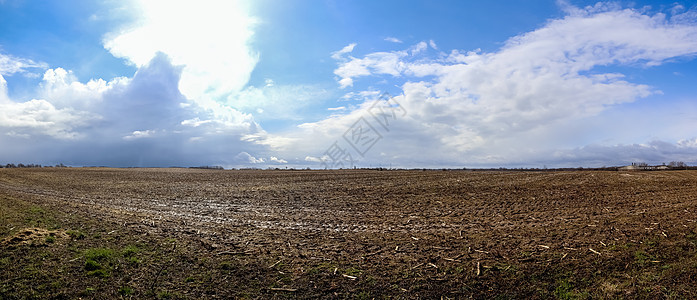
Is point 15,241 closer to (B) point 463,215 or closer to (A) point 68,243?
(A) point 68,243

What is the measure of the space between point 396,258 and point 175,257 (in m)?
6.58

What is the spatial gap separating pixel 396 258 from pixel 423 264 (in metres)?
0.91

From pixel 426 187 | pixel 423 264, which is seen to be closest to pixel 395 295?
pixel 423 264

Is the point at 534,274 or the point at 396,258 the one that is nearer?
the point at 534,274

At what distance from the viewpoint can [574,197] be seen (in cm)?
2364

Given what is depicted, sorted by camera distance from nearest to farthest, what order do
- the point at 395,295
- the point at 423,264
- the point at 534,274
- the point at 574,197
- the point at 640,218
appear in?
→ 1. the point at 395,295
2. the point at 534,274
3. the point at 423,264
4. the point at 640,218
5. the point at 574,197

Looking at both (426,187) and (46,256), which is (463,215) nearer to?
(426,187)

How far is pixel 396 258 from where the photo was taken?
36.6 feet

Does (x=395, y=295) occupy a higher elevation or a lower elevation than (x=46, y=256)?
lower

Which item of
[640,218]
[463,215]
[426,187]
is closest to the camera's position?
[640,218]

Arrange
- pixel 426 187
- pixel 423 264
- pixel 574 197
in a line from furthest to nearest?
pixel 426 187, pixel 574 197, pixel 423 264

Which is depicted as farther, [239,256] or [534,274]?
[239,256]

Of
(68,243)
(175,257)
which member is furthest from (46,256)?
(175,257)

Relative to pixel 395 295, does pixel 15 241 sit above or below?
above
